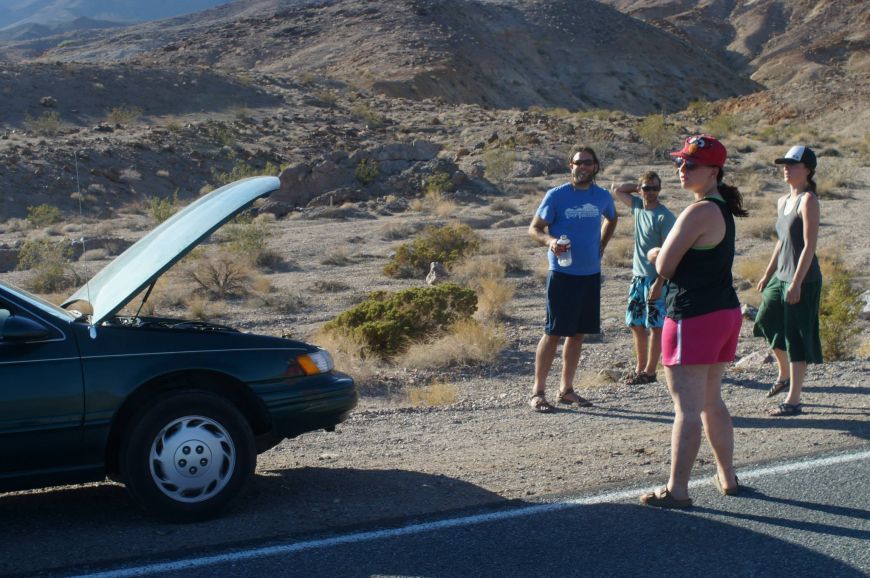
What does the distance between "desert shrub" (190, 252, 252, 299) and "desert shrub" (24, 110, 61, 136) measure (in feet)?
77.9

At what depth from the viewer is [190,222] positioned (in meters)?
5.75

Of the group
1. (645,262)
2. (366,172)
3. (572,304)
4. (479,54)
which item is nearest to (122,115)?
(366,172)

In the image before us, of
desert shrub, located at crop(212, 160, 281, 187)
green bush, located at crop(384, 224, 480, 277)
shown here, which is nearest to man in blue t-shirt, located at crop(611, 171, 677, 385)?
green bush, located at crop(384, 224, 480, 277)

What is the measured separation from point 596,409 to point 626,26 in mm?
74235

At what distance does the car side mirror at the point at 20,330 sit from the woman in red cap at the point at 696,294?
3.03m

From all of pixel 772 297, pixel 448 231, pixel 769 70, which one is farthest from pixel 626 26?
pixel 772 297

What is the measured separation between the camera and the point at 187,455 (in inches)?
210

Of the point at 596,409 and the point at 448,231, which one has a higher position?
the point at 448,231

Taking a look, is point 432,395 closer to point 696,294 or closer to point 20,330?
point 696,294

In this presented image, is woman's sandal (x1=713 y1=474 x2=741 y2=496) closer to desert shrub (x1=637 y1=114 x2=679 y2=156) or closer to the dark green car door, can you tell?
the dark green car door

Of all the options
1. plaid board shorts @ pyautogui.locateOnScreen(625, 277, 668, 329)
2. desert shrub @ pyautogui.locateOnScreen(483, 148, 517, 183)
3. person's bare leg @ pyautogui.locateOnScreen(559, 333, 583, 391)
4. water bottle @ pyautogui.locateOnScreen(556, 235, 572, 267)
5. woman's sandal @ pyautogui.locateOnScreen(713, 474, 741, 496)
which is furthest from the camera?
desert shrub @ pyautogui.locateOnScreen(483, 148, 517, 183)

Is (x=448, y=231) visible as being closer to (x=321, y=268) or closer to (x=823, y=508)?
(x=321, y=268)

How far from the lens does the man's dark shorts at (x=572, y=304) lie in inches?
311

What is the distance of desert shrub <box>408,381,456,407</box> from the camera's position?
994 centimetres
